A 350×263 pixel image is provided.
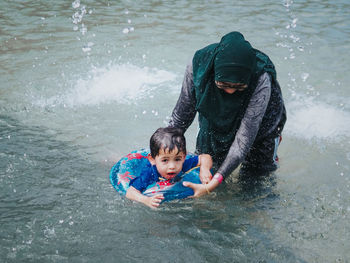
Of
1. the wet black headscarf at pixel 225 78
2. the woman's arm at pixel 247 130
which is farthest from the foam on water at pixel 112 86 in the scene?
the woman's arm at pixel 247 130

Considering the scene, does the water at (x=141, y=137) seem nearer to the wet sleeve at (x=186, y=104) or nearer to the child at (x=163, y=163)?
the child at (x=163, y=163)

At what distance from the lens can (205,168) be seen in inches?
132

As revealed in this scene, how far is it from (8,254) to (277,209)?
2.40m

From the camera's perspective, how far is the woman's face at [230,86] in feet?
9.32

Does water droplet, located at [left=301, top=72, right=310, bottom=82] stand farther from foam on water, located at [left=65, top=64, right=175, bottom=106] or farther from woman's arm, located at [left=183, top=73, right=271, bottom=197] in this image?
woman's arm, located at [left=183, top=73, right=271, bottom=197]

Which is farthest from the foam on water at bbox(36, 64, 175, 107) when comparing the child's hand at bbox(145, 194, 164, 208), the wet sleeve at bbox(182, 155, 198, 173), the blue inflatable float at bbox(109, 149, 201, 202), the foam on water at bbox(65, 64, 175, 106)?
the child's hand at bbox(145, 194, 164, 208)

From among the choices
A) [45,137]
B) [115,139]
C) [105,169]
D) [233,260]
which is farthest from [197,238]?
[45,137]

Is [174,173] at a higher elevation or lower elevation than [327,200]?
higher

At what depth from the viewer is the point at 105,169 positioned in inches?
167

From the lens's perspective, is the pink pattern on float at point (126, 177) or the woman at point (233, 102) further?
the pink pattern on float at point (126, 177)

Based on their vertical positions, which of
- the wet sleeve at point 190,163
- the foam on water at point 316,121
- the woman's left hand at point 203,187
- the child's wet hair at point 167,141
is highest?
the child's wet hair at point 167,141

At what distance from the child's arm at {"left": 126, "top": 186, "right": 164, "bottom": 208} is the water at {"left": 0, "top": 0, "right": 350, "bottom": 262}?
302 mm

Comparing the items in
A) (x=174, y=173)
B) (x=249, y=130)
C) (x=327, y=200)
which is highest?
(x=249, y=130)

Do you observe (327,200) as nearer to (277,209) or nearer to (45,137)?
(277,209)
